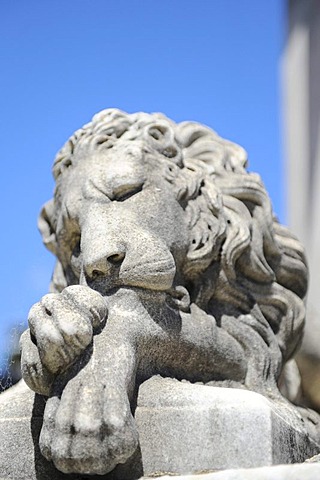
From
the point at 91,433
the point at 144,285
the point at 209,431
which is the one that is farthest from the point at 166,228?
the point at 91,433

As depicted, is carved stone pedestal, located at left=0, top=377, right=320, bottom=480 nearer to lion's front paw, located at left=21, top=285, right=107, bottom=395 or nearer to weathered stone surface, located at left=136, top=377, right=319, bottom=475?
weathered stone surface, located at left=136, top=377, right=319, bottom=475

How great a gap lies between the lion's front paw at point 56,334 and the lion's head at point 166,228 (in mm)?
238

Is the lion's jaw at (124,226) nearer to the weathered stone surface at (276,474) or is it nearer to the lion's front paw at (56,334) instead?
the lion's front paw at (56,334)

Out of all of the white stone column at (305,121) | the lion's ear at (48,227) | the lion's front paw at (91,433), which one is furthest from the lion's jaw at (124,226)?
the white stone column at (305,121)

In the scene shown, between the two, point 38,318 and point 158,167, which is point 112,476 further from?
point 158,167

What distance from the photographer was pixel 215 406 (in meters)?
2.59

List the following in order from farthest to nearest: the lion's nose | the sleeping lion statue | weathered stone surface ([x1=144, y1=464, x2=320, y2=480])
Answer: the lion's nose, the sleeping lion statue, weathered stone surface ([x1=144, y1=464, x2=320, y2=480])

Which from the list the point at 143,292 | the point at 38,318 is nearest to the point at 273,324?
the point at 143,292

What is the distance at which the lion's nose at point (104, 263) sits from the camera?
2.87 meters

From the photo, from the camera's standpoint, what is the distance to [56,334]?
8.25 ft

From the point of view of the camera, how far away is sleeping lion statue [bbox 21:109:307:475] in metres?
2.49

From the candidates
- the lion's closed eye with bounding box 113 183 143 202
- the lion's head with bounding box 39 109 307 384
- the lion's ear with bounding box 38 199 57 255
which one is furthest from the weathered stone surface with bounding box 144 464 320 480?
the lion's ear with bounding box 38 199 57 255

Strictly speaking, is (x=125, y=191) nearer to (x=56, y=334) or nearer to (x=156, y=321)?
(x=156, y=321)

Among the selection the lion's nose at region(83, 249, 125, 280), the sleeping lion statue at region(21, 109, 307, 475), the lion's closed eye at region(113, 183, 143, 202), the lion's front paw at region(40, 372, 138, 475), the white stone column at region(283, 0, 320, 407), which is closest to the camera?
the lion's front paw at region(40, 372, 138, 475)
